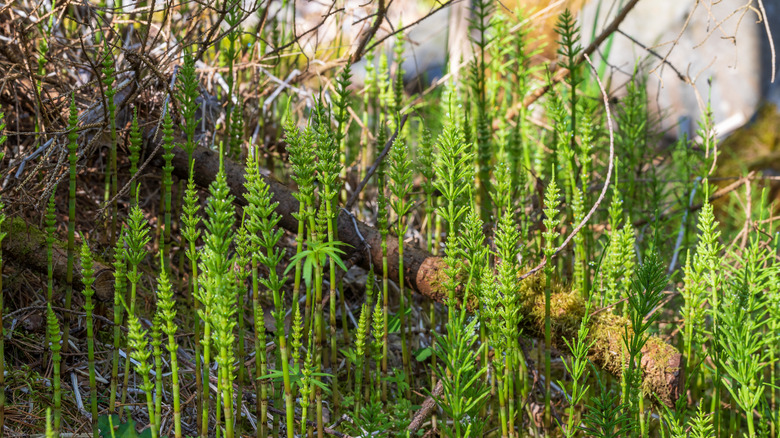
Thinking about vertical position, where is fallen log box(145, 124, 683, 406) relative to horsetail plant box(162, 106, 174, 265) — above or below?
below

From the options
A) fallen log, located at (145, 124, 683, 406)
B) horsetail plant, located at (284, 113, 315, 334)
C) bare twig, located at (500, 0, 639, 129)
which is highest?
bare twig, located at (500, 0, 639, 129)

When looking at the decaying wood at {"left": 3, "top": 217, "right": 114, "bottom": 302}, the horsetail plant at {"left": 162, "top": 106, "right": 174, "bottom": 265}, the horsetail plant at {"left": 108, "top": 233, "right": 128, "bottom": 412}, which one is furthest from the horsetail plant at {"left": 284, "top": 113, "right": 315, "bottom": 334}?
the decaying wood at {"left": 3, "top": 217, "right": 114, "bottom": 302}

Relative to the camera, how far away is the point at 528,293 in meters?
1.59

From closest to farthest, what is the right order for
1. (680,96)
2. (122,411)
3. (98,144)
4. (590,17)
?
(122,411) → (98,144) → (680,96) → (590,17)

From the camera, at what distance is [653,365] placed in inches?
57.2

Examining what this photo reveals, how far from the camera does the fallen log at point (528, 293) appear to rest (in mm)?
1454

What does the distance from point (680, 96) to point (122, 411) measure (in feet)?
17.0

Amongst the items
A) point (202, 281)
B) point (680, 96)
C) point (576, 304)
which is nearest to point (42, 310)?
point (202, 281)

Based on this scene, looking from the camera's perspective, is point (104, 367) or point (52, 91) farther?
point (52, 91)

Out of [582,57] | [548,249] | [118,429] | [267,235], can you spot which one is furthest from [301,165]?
[582,57]

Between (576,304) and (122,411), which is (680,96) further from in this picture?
(122,411)

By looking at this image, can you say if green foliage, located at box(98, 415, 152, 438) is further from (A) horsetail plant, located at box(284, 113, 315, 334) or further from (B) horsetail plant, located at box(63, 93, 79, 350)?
(A) horsetail plant, located at box(284, 113, 315, 334)

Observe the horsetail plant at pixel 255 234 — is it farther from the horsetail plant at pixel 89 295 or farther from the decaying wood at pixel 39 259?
the decaying wood at pixel 39 259

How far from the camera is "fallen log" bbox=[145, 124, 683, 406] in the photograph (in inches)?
57.2
